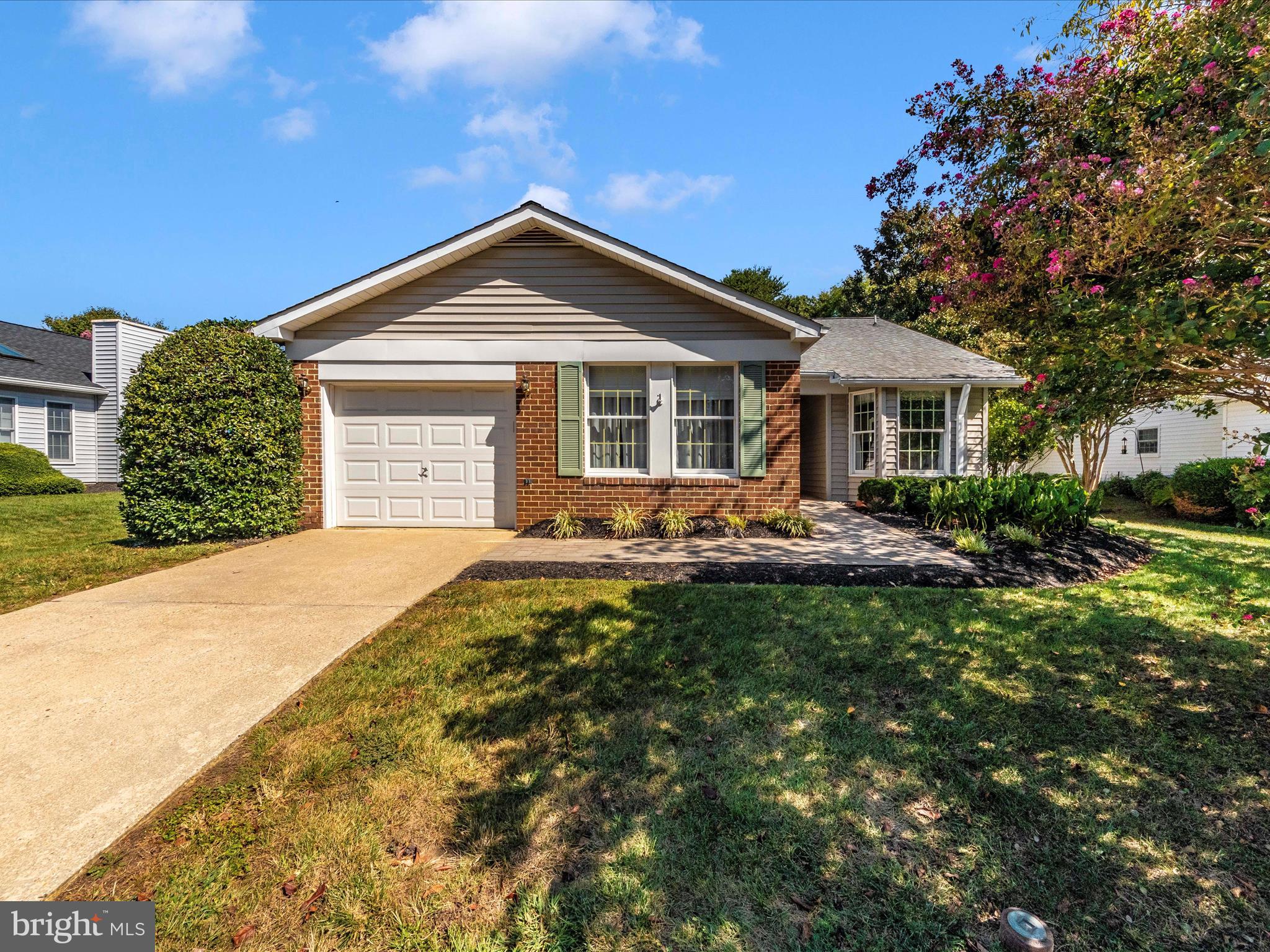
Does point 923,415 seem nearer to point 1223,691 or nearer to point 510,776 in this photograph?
point 1223,691

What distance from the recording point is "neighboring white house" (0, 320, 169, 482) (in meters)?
17.0

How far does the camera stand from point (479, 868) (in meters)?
2.39

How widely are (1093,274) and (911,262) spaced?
2670 centimetres

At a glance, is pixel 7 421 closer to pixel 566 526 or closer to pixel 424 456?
pixel 424 456

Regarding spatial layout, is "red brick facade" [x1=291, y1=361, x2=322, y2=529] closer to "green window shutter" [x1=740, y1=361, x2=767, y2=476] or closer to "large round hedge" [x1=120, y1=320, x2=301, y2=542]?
"large round hedge" [x1=120, y1=320, x2=301, y2=542]

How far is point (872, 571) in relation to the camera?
6.31 meters

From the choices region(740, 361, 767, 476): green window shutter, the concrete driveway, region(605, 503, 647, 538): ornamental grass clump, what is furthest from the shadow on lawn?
region(740, 361, 767, 476): green window shutter

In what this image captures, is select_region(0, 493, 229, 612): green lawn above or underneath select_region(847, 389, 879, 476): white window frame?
underneath

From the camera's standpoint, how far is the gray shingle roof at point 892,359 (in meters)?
12.9

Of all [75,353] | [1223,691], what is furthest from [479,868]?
[75,353]

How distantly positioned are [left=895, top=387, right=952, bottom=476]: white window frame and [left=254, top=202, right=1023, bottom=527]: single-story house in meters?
5.10

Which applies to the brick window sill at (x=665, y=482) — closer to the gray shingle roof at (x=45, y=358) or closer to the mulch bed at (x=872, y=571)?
the mulch bed at (x=872, y=571)

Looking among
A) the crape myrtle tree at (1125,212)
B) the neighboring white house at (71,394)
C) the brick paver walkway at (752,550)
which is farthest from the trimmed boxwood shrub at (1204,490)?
the neighboring white house at (71,394)

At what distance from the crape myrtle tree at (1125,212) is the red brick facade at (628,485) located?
374 cm
